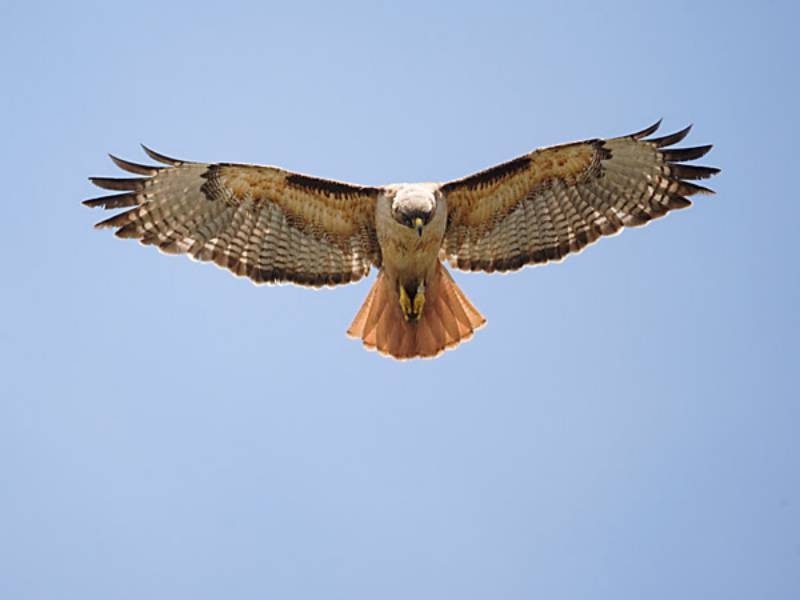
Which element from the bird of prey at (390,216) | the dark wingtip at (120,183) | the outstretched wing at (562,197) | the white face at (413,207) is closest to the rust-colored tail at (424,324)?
the bird of prey at (390,216)

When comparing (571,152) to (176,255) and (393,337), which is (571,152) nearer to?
(393,337)

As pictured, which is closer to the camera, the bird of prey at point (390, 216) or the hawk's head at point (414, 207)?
the hawk's head at point (414, 207)

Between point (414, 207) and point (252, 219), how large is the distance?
203cm

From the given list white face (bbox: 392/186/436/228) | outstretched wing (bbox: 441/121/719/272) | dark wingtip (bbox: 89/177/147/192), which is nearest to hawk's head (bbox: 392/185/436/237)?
white face (bbox: 392/186/436/228)

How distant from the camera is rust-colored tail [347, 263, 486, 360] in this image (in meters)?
11.3

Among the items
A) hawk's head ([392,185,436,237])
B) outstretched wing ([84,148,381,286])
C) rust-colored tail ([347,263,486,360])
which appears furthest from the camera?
outstretched wing ([84,148,381,286])

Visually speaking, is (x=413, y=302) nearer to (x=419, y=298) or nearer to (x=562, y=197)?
(x=419, y=298)

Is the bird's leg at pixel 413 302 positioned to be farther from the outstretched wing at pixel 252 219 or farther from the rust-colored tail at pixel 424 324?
the outstretched wing at pixel 252 219

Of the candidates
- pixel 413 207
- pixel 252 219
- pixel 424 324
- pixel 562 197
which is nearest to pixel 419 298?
pixel 424 324

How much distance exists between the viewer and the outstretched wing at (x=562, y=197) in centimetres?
1124

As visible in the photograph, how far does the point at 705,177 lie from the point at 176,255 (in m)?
5.34

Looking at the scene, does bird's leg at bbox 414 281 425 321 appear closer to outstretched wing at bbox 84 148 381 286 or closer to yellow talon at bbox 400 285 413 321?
yellow talon at bbox 400 285 413 321

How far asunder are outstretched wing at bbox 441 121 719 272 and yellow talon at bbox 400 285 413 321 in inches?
33.1

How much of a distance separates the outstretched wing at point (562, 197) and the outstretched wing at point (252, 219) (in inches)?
39.5
